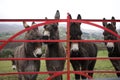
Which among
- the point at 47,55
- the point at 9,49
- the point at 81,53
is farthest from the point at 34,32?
the point at 9,49

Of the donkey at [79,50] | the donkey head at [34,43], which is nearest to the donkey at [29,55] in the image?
the donkey head at [34,43]

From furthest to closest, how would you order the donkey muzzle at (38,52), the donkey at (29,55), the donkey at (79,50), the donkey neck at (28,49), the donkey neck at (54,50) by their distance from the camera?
the donkey neck at (54,50)
the donkey neck at (28,49)
the donkey at (29,55)
the donkey at (79,50)
the donkey muzzle at (38,52)

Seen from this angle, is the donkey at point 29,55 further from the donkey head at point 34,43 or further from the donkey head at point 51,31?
the donkey head at point 51,31

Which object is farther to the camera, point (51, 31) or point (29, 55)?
point (29, 55)

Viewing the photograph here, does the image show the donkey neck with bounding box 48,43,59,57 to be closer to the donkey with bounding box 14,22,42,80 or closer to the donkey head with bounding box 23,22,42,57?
the donkey with bounding box 14,22,42,80

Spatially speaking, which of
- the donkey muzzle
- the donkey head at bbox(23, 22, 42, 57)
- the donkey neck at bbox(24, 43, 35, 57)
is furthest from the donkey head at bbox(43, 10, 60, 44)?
the donkey neck at bbox(24, 43, 35, 57)

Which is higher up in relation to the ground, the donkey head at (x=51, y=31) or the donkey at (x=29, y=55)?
the donkey head at (x=51, y=31)

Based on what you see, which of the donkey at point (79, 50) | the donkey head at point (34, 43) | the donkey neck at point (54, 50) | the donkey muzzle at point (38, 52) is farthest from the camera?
the donkey neck at point (54, 50)

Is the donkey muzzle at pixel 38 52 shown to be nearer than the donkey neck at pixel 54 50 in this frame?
Yes

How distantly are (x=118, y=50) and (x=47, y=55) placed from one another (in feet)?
7.23

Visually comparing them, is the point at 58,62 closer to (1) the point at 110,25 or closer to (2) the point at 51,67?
(2) the point at 51,67

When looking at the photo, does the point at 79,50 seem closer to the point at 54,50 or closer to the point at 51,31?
the point at 54,50

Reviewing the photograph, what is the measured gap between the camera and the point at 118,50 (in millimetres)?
8883

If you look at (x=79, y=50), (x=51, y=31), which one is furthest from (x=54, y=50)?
(x=79, y=50)
